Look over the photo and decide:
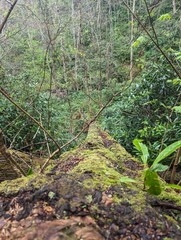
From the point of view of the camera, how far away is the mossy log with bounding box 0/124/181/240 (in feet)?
3.06

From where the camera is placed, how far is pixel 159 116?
416cm

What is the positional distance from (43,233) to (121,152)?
1.77 meters

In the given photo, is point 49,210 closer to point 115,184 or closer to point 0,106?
point 115,184

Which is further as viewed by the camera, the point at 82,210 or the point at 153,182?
the point at 153,182

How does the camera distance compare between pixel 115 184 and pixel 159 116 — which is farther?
pixel 159 116

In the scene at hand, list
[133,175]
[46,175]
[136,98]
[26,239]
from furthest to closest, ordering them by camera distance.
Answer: [136,98]
[133,175]
[46,175]
[26,239]

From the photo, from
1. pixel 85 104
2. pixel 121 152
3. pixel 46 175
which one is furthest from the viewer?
pixel 85 104

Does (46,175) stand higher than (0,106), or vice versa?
(0,106)

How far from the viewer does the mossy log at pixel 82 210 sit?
0.93 m

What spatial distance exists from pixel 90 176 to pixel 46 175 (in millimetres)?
255

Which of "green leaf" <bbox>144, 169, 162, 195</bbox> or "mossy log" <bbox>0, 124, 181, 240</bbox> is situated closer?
"mossy log" <bbox>0, 124, 181, 240</bbox>

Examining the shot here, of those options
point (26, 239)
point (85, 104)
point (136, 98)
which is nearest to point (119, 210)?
point (26, 239)

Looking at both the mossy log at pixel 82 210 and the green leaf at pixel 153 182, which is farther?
the green leaf at pixel 153 182

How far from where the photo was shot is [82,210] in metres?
1.01
